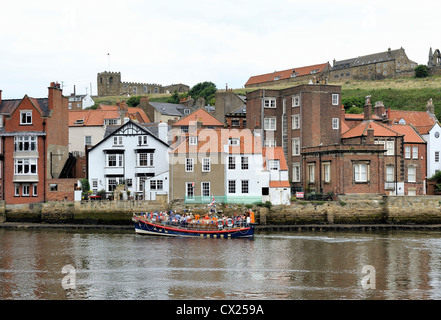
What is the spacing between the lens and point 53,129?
216 feet


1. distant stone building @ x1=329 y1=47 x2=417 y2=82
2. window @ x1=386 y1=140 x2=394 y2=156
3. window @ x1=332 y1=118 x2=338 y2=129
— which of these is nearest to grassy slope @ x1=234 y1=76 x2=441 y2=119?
distant stone building @ x1=329 y1=47 x2=417 y2=82

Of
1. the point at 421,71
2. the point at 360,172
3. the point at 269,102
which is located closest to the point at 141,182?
the point at 269,102

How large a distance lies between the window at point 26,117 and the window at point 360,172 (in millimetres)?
34282

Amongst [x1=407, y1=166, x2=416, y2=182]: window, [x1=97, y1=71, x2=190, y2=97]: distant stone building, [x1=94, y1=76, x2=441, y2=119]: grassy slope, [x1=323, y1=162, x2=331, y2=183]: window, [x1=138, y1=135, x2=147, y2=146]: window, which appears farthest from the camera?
[x1=97, y1=71, x2=190, y2=97]: distant stone building

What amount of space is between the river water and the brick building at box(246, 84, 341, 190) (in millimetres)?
18673

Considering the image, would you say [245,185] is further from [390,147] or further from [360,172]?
[390,147]

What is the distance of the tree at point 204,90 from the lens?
442 feet

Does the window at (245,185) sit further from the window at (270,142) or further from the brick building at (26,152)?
the brick building at (26,152)

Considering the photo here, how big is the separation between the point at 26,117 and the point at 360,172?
35375mm

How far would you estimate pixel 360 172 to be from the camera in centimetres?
6306

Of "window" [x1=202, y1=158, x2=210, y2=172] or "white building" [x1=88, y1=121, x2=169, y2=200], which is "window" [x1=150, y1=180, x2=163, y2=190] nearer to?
"white building" [x1=88, y1=121, x2=169, y2=200]

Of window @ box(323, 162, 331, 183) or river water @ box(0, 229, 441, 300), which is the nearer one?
river water @ box(0, 229, 441, 300)

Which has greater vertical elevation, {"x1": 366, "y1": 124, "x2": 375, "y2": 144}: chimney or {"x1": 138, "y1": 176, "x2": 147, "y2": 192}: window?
{"x1": 366, "y1": 124, "x2": 375, "y2": 144}: chimney

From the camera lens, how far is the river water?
99.7 feet
